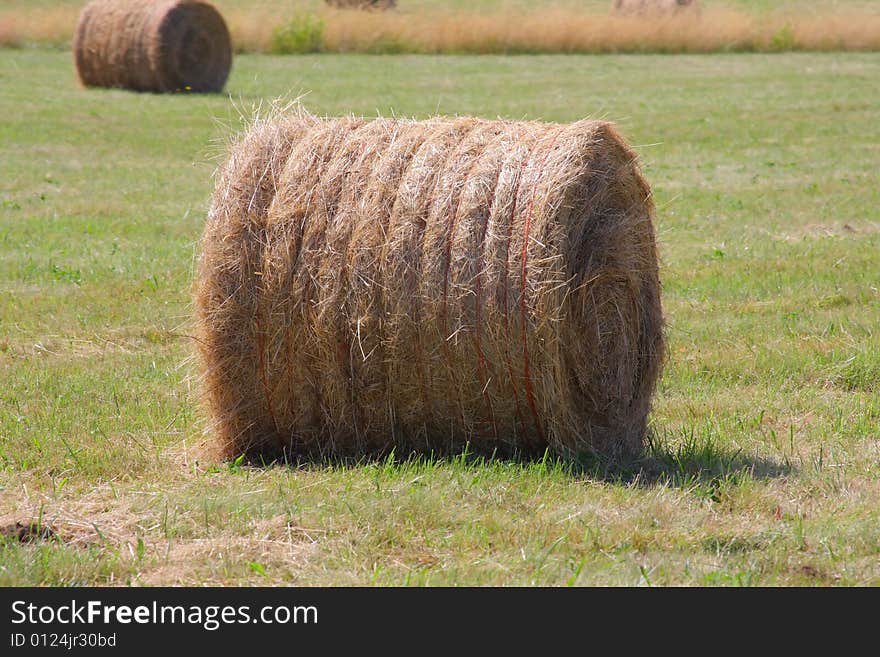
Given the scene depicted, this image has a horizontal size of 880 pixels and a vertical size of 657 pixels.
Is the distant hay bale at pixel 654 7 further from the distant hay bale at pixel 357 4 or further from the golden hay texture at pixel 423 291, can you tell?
the golden hay texture at pixel 423 291

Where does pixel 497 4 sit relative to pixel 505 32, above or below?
above

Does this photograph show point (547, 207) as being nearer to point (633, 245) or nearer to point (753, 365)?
point (633, 245)

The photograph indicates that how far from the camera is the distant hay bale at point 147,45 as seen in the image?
21812 millimetres

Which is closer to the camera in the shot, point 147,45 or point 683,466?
point 683,466

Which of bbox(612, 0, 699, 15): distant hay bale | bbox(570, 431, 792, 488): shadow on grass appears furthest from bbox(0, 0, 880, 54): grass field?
bbox(570, 431, 792, 488): shadow on grass

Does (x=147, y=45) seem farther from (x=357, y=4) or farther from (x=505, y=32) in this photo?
(x=357, y=4)

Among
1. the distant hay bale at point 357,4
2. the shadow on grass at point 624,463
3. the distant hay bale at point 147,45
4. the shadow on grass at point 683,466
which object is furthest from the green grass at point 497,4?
the shadow on grass at point 683,466

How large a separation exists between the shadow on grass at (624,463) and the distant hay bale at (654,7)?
31524mm

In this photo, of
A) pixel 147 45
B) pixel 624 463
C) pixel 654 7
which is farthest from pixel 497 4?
pixel 624 463

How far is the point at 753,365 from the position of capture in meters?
7.42

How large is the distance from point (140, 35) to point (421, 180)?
17.4 meters

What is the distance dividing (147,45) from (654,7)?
18.7 metres

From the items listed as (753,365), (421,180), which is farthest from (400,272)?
(753,365)

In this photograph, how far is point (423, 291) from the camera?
5.49m
